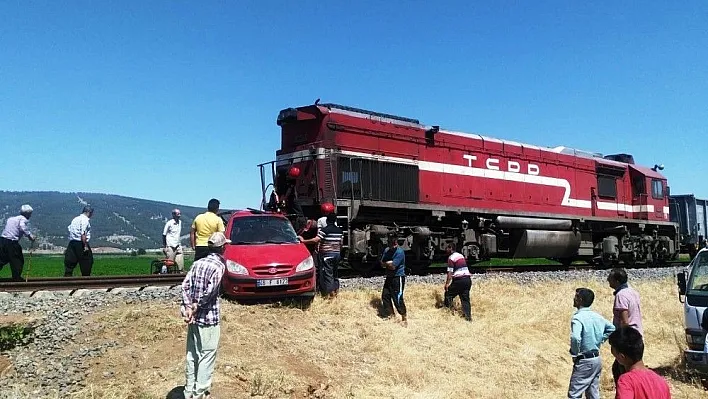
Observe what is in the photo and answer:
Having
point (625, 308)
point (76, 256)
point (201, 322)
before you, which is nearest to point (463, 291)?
point (625, 308)

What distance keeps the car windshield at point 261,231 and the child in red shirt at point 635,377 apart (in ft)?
22.5

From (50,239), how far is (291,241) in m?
134

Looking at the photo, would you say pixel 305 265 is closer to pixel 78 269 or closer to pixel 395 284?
pixel 395 284

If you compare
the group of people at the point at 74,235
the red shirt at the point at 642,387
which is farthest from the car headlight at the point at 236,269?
the red shirt at the point at 642,387

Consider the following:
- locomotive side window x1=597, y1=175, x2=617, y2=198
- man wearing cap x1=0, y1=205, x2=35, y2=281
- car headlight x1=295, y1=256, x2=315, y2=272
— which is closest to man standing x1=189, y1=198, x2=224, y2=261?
car headlight x1=295, y1=256, x2=315, y2=272

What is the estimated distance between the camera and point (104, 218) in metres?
167

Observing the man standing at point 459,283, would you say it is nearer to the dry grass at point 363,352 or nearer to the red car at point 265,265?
the dry grass at point 363,352

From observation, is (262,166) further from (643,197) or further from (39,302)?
(643,197)

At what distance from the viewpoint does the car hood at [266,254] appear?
9039mm

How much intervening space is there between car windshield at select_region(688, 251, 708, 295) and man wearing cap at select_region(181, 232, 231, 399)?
6.62 m

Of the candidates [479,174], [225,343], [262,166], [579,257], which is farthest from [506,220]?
[225,343]

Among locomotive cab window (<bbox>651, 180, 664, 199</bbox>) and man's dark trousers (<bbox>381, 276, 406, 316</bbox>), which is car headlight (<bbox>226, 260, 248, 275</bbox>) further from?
locomotive cab window (<bbox>651, 180, 664, 199</bbox>)

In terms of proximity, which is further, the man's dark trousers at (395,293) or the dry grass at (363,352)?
the man's dark trousers at (395,293)

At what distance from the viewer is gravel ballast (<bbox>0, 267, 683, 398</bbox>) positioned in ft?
19.9
